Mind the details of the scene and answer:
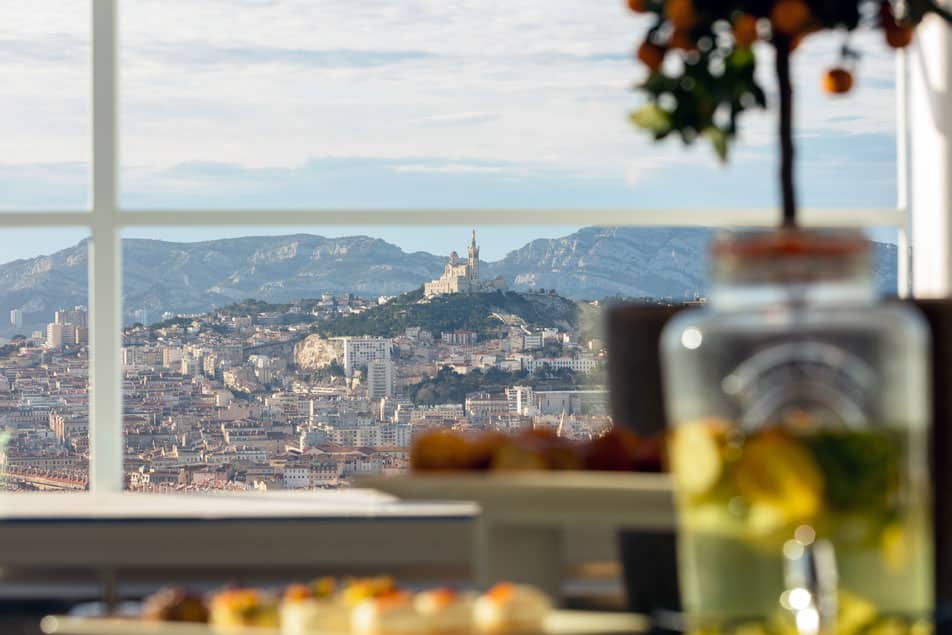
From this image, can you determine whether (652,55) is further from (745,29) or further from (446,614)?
(446,614)

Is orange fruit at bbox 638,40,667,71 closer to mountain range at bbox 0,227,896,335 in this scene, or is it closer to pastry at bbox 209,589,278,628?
pastry at bbox 209,589,278,628

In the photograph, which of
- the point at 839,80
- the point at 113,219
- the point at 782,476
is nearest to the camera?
the point at 782,476

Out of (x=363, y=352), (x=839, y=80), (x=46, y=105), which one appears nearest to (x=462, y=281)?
(x=363, y=352)

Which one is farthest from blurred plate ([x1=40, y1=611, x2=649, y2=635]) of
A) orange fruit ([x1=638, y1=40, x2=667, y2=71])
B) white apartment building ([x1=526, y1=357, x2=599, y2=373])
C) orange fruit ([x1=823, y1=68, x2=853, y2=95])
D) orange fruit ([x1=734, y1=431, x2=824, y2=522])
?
white apartment building ([x1=526, y1=357, x2=599, y2=373])

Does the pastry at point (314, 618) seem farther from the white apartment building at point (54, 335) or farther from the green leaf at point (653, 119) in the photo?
the white apartment building at point (54, 335)

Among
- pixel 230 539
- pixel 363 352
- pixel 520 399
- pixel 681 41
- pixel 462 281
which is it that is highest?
pixel 681 41
